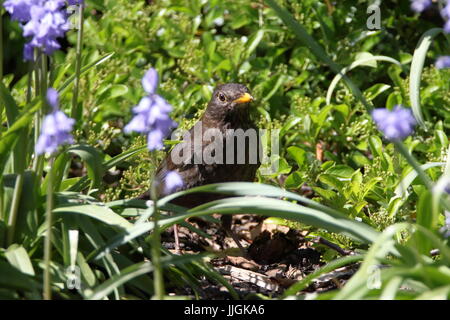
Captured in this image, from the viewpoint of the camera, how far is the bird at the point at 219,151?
4.73 metres

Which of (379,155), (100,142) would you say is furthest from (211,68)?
(379,155)

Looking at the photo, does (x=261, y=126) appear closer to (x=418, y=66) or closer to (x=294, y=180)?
→ (x=294, y=180)

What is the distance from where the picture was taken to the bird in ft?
15.5

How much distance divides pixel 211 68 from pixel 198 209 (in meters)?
2.73

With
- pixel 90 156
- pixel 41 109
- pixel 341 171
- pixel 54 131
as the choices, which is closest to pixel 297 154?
pixel 341 171

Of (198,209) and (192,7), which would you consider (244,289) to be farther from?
(192,7)

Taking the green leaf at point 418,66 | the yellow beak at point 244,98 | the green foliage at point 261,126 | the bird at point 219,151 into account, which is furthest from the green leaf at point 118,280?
the yellow beak at point 244,98

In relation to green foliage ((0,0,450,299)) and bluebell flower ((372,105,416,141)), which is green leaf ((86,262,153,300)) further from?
bluebell flower ((372,105,416,141))

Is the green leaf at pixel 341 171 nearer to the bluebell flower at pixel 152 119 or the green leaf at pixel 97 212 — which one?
the green leaf at pixel 97 212

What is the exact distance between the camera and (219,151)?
4.78 meters

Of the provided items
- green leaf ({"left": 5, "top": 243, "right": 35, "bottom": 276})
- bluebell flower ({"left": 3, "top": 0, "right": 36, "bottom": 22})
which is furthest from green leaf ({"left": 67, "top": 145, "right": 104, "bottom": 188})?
bluebell flower ({"left": 3, "top": 0, "right": 36, "bottom": 22})

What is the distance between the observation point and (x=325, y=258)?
4234 millimetres

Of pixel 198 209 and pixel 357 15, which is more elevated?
pixel 357 15

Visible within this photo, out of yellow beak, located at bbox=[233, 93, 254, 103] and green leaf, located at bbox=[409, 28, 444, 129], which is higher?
yellow beak, located at bbox=[233, 93, 254, 103]
